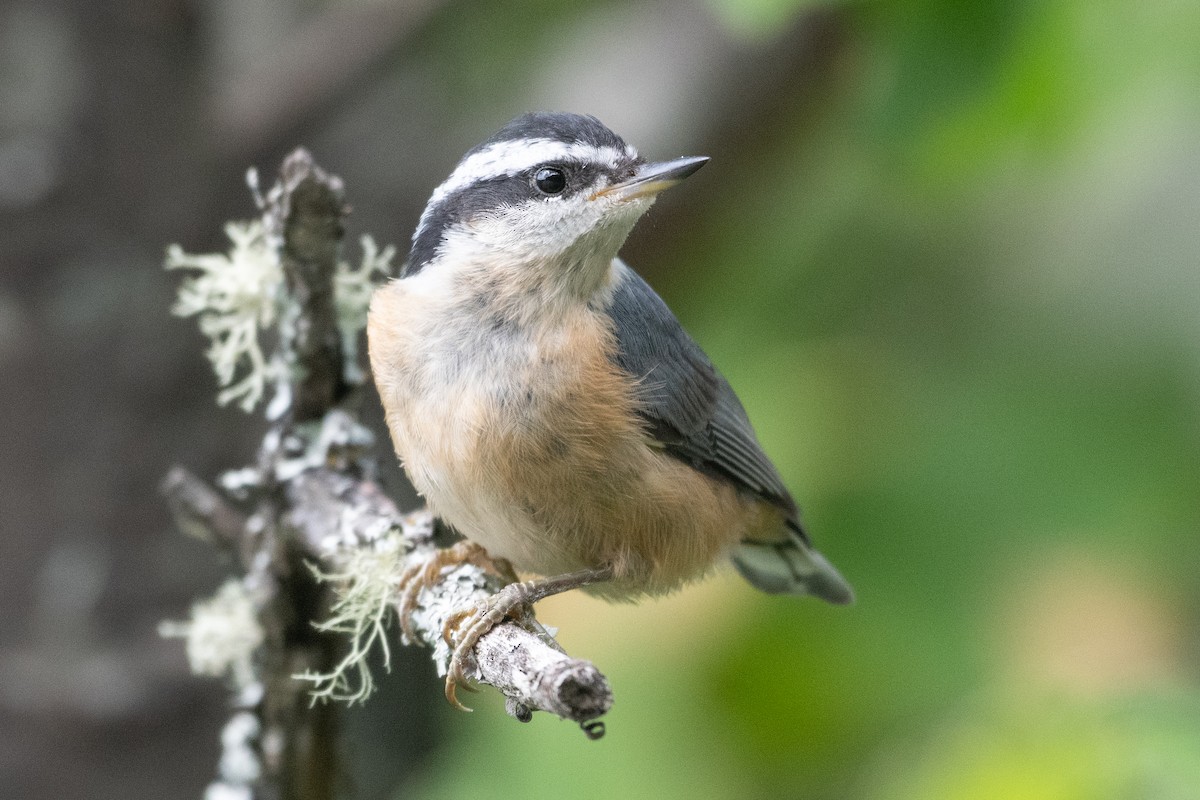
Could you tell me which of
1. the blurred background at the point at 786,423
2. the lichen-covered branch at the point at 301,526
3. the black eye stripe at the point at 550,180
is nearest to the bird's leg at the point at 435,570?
the lichen-covered branch at the point at 301,526

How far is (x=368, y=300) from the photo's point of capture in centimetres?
322

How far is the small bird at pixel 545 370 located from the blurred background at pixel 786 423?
0.76 meters

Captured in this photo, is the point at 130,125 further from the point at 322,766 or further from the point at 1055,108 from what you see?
the point at 1055,108

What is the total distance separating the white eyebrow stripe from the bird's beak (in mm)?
67

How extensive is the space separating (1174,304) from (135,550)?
3459mm

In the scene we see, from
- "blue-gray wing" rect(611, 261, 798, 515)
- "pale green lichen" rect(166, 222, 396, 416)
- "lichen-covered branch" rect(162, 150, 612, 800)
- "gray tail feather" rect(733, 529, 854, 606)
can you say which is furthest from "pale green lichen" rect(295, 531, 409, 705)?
"gray tail feather" rect(733, 529, 854, 606)

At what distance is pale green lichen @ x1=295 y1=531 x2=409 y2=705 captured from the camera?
8.72 feet

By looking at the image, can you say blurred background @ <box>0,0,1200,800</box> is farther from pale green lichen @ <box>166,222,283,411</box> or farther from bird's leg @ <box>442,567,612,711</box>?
pale green lichen @ <box>166,222,283,411</box>

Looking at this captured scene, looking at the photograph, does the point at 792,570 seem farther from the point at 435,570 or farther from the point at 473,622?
the point at 473,622

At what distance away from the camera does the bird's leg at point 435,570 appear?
2.92m

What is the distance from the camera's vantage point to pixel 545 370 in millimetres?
2973

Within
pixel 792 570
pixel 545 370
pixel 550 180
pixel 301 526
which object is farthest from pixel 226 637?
pixel 792 570

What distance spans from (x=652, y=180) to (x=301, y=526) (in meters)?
1.12

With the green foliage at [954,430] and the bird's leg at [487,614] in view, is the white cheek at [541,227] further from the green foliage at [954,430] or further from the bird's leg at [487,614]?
the bird's leg at [487,614]
